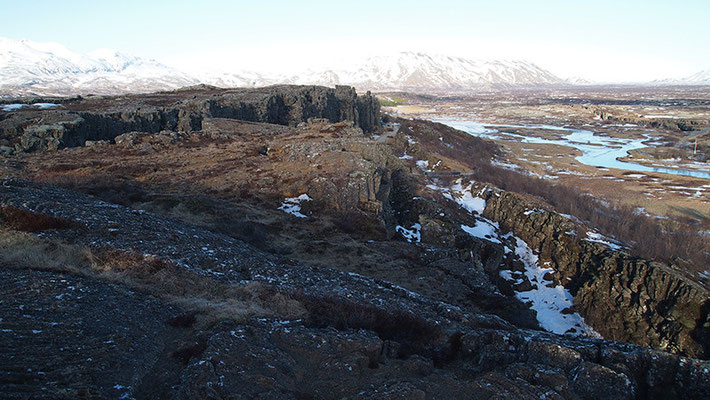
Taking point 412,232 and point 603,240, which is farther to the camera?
point 603,240

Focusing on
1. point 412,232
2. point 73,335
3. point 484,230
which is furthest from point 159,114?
point 73,335

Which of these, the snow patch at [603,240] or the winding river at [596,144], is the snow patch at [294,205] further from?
the winding river at [596,144]

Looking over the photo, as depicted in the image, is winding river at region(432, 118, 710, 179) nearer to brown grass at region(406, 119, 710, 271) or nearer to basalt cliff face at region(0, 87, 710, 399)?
brown grass at region(406, 119, 710, 271)

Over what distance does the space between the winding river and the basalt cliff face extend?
6755 centimetres

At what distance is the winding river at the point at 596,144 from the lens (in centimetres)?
8488

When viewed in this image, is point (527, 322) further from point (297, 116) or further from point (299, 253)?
point (297, 116)

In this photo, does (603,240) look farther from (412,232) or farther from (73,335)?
(73,335)

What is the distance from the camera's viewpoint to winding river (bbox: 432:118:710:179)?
278 ft

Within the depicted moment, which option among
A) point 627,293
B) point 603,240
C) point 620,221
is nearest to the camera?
point 627,293

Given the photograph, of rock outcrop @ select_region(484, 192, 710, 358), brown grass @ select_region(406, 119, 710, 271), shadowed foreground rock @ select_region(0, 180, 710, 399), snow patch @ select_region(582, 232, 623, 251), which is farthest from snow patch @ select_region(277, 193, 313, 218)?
brown grass @ select_region(406, 119, 710, 271)

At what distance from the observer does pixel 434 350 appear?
38.2 ft

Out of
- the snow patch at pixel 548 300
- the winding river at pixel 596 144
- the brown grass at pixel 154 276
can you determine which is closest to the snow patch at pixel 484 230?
the snow patch at pixel 548 300

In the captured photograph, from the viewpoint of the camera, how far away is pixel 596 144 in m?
118

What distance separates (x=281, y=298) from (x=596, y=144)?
129585 mm
